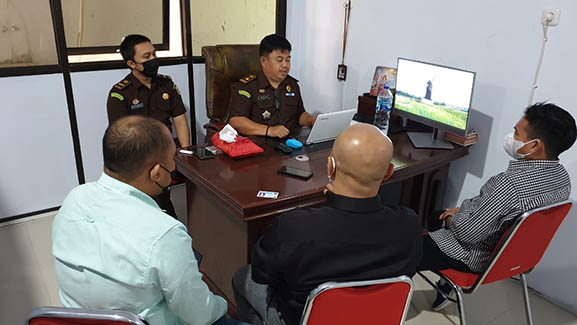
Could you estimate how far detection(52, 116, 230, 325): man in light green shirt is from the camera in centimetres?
108

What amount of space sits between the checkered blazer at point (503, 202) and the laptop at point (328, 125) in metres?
0.83

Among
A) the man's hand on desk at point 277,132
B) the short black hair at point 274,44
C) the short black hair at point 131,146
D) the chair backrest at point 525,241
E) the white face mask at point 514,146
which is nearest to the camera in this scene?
the short black hair at point 131,146

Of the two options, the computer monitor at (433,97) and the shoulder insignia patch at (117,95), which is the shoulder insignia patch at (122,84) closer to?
the shoulder insignia patch at (117,95)

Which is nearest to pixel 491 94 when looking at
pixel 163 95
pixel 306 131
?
pixel 306 131

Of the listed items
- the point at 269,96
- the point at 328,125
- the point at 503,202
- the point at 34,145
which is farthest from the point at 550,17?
the point at 34,145

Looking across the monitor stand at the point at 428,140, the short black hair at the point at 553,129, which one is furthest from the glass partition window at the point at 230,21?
the short black hair at the point at 553,129

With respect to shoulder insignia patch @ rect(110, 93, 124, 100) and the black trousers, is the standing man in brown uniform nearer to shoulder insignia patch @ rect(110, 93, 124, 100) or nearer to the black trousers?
shoulder insignia patch @ rect(110, 93, 124, 100)

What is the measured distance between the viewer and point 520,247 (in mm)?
1670

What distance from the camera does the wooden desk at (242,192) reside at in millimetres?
1826

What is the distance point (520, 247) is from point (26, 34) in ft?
10.0

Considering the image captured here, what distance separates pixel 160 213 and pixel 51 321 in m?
0.35

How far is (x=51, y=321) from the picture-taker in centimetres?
106

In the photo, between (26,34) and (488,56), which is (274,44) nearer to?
(488,56)

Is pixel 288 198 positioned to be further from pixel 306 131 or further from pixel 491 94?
pixel 491 94
